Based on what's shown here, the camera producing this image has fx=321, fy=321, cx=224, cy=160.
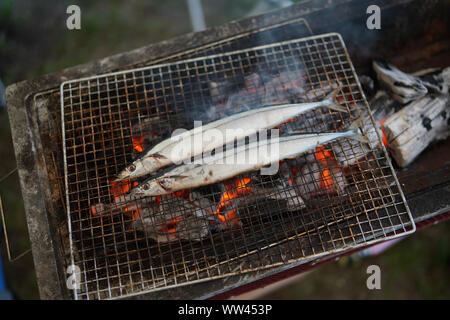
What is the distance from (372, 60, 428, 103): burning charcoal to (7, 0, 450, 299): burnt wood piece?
43cm

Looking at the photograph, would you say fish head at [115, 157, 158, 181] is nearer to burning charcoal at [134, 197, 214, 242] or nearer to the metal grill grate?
the metal grill grate

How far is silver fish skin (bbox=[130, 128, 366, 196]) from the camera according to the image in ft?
9.00

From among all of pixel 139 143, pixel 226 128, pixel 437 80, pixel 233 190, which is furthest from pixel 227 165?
pixel 437 80

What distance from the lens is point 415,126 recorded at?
3.23 m

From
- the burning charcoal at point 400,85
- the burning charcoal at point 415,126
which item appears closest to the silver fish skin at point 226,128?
the burning charcoal at point 415,126

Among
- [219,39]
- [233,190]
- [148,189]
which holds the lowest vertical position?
[233,190]

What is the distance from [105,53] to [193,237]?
4283 millimetres

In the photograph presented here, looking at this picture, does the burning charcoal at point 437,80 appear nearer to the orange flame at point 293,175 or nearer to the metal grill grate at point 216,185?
the metal grill grate at point 216,185

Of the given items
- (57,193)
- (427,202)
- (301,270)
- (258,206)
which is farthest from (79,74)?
(427,202)

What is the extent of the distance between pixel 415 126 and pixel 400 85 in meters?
0.44

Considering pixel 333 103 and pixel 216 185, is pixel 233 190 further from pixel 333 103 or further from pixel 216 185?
pixel 333 103

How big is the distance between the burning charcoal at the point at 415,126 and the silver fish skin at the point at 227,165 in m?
0.56

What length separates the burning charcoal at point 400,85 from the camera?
10.6ft

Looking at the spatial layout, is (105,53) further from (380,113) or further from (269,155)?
(380,113)
